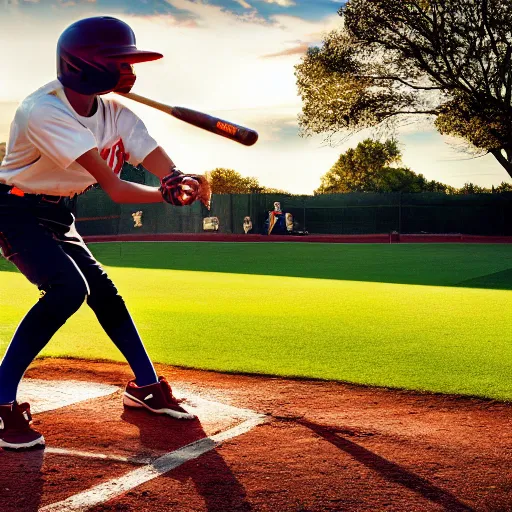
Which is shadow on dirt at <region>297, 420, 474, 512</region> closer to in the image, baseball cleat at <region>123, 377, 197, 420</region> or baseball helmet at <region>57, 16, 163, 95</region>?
baseball cleat at <region>123, 377, 197, 420</region>

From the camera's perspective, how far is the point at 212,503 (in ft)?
10.0

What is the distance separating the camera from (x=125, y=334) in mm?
4375

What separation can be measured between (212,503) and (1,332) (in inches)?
213

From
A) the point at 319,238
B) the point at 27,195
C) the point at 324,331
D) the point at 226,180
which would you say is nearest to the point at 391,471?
the point at 27,195

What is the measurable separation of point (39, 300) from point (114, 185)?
0.78m

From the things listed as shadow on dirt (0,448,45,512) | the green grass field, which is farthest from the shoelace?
the green grass field

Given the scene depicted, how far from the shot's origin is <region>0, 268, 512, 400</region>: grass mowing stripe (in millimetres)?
5816

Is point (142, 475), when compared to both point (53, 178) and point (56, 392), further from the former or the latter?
point (56, 392)

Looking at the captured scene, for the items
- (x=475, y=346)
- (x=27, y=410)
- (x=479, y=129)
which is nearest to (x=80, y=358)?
(x=27, y=410)

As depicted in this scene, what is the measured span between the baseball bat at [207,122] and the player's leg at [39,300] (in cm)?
101

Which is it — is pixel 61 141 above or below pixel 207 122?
below

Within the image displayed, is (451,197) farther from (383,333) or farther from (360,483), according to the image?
(360,483)

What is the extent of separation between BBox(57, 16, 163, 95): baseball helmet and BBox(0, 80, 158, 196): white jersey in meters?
0.13

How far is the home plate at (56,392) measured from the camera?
4.65m
